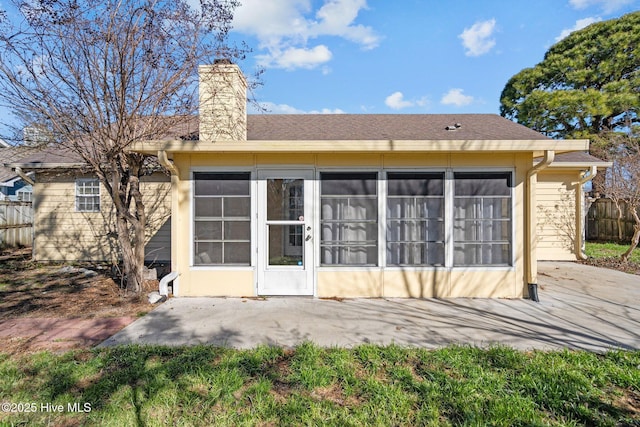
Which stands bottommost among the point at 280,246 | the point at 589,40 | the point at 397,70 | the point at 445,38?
the point at 280,246

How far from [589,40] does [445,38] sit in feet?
37.5

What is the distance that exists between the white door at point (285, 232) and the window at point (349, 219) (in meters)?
0.26

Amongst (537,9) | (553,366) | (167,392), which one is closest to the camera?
(167,392)

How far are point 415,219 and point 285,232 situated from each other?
2.17 metres

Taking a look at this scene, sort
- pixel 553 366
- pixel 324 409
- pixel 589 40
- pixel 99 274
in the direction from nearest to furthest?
pixel 324 409 < pixel 553 366 < pixel 99 274 < pixel 589 40

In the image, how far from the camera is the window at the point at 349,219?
5.34m

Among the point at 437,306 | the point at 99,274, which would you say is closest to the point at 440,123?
the point at 437,306

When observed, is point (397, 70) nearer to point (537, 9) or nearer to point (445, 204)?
point (537, 9)

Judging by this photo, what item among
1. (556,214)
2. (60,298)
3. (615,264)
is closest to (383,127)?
(556,214)

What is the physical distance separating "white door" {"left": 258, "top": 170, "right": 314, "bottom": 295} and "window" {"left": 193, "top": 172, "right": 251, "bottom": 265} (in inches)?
10.1

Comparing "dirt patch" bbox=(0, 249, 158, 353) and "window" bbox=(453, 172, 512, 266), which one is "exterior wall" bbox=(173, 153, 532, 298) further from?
"dirt patch" bbox=(0, 249, 158, 353)

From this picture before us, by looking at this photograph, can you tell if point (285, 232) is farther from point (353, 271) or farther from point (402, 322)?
point (402, 322)

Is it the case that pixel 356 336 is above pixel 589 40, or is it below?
below

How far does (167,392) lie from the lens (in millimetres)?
2549
